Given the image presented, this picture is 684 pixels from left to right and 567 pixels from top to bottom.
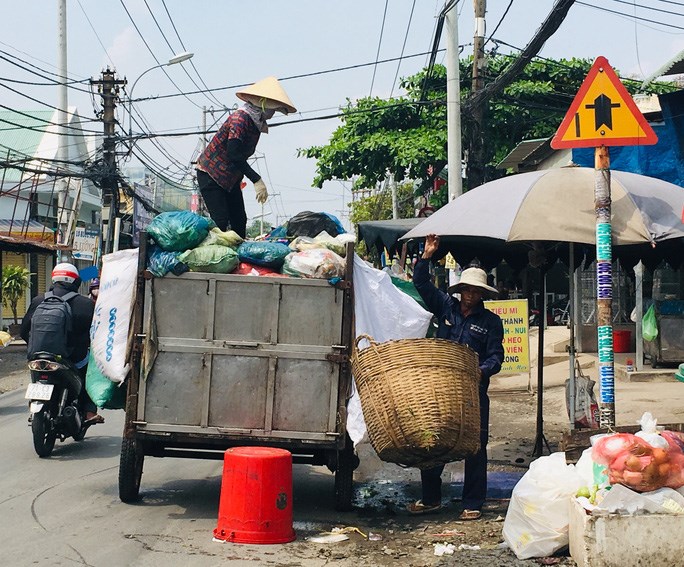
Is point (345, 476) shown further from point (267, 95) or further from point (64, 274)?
point (64, 274)

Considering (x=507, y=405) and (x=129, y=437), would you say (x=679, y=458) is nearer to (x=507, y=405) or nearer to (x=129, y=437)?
(x=129, y=437)

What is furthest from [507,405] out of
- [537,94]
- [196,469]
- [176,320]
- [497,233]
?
[537,94]

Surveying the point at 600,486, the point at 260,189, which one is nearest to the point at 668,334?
the point at 260,189

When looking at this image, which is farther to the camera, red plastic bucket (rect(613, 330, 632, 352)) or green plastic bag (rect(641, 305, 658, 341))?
red plastic bucket (rect(613, 330, 632, 352))

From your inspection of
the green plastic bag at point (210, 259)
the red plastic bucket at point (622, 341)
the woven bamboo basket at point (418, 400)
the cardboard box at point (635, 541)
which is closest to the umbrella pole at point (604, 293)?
the woven bamboo basket at point (418, 400)

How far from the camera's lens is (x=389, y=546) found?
6.21 m

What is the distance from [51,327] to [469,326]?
14.8ft

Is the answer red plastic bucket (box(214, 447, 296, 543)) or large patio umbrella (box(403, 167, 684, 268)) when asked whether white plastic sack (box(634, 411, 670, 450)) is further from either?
red plastic bucket (box(214, 447, 296, 543))

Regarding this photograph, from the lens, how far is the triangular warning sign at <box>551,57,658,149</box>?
6.12m

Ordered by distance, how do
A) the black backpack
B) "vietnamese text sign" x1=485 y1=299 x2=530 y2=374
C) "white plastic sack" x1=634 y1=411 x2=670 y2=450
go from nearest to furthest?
"white plastic sack" x1=634 y1=411 x2=670 y2=450 < the black backpack < "vietnamese text sign" x1=485 y1=299 x2=530 y2=374

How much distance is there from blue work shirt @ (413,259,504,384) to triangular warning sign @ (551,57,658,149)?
1585mm

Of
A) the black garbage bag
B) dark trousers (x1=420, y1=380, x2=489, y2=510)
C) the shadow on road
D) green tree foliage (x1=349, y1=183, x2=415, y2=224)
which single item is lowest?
the shadow on road

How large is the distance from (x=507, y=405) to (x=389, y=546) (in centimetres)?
820

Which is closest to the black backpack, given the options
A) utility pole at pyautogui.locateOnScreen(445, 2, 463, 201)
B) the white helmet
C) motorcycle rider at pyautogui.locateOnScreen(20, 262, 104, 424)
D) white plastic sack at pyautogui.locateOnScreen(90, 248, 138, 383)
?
motorcycle rider at pyautogui.locateOnScreen(20, 262, 104, 424)
